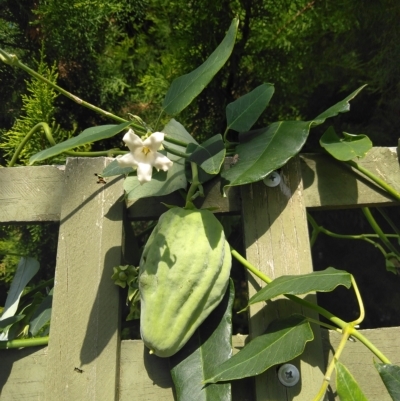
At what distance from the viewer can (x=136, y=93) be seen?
3.83 feet

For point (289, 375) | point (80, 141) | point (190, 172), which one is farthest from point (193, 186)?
point (289, 375)

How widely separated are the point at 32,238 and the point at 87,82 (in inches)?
16.0

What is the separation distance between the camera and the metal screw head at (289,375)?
528 millimetres

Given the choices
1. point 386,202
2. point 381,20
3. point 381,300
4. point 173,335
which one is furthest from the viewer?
point 381,300

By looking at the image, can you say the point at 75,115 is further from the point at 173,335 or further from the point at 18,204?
the point at 173,335

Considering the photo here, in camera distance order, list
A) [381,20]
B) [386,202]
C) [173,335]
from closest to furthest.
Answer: [173,335] < [386,202] < [381,20]

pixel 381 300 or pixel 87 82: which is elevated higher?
pixel 87 82

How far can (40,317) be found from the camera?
67 centimetres

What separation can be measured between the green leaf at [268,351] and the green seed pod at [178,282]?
6cm

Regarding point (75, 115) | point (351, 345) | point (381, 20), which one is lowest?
point (351, 345)

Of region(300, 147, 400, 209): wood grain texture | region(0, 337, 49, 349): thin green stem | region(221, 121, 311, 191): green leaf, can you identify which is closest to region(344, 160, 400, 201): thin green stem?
region(300, 147, 400, 209): wood grain texture

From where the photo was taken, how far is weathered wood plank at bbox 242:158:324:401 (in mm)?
533

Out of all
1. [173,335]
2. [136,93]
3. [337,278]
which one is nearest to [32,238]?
[136,93]

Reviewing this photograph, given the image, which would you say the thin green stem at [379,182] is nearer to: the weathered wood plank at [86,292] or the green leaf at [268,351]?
the green leaf at [268,351]
